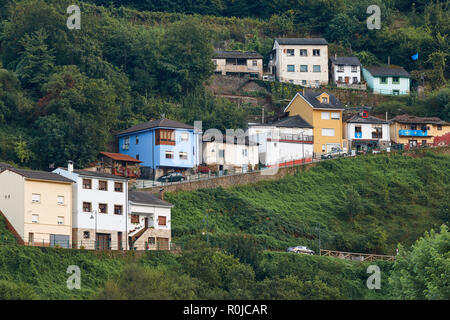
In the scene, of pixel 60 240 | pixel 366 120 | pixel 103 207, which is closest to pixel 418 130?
pixel 366 120

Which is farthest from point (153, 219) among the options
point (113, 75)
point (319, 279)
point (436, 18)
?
point (436, 18)

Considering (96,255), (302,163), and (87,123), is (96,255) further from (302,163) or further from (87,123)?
(302,163)

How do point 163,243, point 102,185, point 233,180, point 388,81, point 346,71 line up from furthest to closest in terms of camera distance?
point 346,71 → point 388,81 → point 233,180 → point 163,243 → point 102,185

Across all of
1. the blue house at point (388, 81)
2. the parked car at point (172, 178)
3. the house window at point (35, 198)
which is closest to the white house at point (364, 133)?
the blue house at point (388, 81)

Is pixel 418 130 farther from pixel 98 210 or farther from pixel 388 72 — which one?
pixel 98 210

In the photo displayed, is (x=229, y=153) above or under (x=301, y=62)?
under

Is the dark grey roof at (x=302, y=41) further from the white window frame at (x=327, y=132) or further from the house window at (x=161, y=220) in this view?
the house window at (x=161, y=220)
